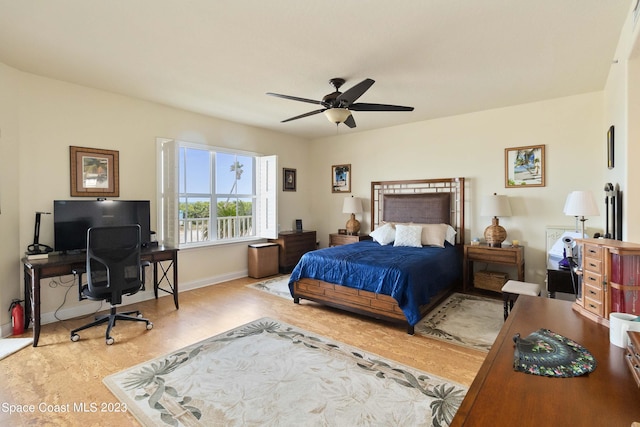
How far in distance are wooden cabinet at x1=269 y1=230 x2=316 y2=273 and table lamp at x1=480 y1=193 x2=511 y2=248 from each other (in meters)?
3.20

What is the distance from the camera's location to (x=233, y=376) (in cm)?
246

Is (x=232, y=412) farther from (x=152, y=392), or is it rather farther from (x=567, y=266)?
(x=567, y=266)

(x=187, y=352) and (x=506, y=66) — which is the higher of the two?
(x=506, y=66)

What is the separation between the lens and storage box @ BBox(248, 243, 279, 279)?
555 centimetres

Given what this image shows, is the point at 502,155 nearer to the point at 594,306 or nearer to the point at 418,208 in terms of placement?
the point at 418,208

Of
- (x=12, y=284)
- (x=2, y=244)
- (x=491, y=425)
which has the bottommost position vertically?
(x=12, y=284)

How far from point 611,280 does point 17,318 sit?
15.8 feet

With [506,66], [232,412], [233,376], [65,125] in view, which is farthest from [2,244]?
[506,66]

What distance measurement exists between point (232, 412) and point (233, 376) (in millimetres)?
420

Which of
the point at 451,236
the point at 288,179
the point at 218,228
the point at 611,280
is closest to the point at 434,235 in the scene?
the point at 451,236

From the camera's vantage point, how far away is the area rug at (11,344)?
2832 millimetres

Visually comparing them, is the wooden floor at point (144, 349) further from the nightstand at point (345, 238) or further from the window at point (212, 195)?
the nightstand at point (345, 238)

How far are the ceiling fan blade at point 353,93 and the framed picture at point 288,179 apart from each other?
11.1 feet

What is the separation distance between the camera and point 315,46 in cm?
279
